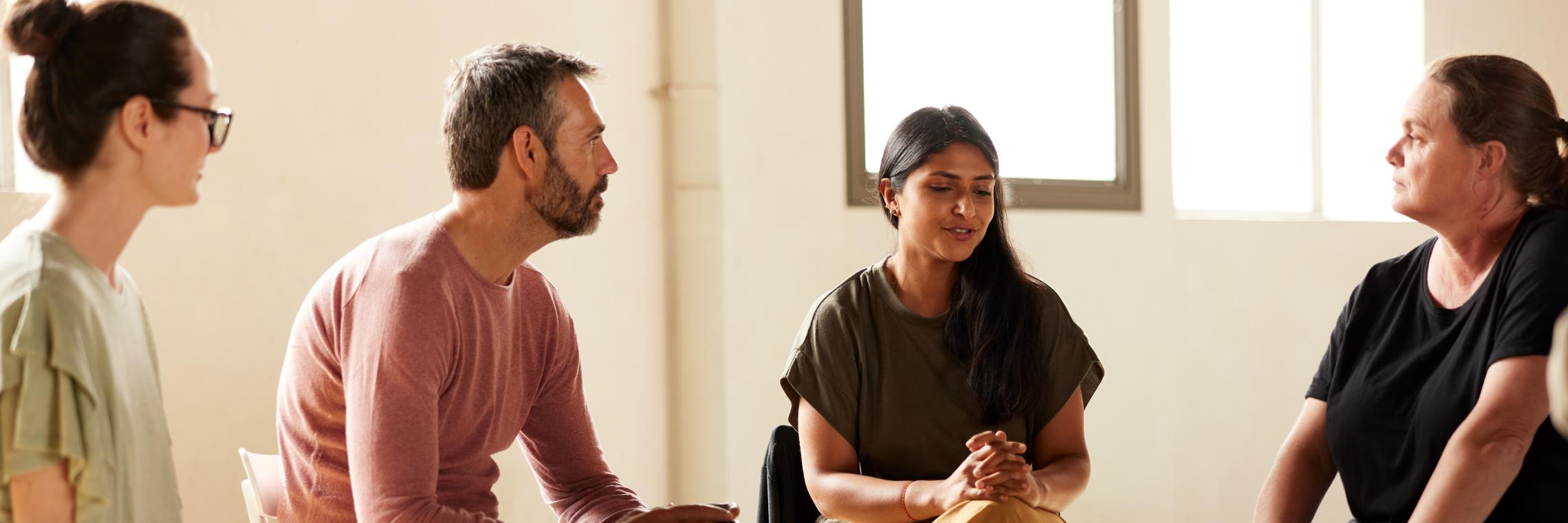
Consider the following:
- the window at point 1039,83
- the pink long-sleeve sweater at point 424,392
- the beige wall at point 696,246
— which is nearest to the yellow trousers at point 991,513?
the pink long-sleeve sweater at point 424,392

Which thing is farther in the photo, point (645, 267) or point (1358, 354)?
point (645, 267)

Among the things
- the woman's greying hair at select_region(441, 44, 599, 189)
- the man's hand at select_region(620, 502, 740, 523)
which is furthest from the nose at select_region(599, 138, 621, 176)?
the man's hand at select_region(620, 502, 740, 523)

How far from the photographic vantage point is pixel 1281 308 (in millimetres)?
5398

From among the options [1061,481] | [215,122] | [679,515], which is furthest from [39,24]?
[1061,481]

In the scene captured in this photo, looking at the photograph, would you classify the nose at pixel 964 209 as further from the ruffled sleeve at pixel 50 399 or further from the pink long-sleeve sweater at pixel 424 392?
the ruffled sleeve at pixel 50 399

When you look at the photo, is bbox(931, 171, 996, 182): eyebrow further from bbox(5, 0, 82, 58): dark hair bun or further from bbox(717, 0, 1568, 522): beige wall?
bbox(717, 0, 1568, 522): beige wall

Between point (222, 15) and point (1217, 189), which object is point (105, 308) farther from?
point (1217, 189)

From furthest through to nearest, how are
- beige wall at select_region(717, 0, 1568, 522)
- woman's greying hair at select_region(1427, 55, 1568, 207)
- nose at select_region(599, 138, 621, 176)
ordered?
1. beige wall at select_region(717, 0, 1568, 522)
2. woman's greying hair at select_region(1427, 55, 1568, 207)
3. nose at select_region(599, 138, 621, 176)

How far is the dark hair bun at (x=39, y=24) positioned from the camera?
1.62 meters

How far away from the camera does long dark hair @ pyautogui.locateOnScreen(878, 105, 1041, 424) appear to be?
8.28 feet

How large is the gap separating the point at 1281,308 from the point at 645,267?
111 inches

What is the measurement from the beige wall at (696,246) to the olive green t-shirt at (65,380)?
4.91 ft

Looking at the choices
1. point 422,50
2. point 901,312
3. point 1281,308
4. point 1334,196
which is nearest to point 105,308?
point 901,312

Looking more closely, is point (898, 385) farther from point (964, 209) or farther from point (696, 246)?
point (696, 246)
